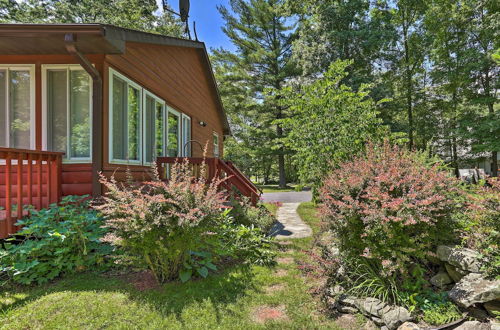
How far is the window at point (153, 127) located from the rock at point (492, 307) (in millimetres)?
5646

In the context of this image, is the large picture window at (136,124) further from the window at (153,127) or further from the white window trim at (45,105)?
the white window trim at (45,105)

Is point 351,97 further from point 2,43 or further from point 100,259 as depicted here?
point 2,43

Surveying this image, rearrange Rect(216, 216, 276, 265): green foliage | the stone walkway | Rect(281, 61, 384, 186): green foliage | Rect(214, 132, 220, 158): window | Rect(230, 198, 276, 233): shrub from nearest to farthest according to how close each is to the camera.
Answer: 1. Rect(216, 216, 276, 265): green foliage
2. Rect(230, 198, 276, 233): shrub
3. the stone walkway
4. Rect(281, 61, 384, 186): green foliage
5. Rect(214, 132, 220, 158): window

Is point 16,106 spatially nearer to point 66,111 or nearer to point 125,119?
point 66,111

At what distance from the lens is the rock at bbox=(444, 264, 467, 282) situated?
2.48 meters

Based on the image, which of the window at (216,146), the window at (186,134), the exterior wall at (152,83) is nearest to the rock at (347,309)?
the exterior wall at (152,83)

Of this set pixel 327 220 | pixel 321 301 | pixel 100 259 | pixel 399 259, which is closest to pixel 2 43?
pixel 100 259

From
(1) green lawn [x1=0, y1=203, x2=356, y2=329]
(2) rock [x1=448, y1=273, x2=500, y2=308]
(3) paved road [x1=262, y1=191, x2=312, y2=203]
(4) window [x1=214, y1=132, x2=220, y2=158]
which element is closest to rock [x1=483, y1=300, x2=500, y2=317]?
(2) rock [x1=448, y1=273, x2=500, y2=308]

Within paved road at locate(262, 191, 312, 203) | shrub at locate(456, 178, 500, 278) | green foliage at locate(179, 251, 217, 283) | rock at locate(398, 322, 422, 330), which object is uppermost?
shrub at locate(456, 178, 500, 278)

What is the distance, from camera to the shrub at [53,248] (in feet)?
10.5

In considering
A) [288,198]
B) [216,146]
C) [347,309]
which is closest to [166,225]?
[347,309]

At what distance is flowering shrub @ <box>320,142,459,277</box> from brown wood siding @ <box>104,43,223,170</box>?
2.31m

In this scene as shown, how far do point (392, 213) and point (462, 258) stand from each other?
2.19ft

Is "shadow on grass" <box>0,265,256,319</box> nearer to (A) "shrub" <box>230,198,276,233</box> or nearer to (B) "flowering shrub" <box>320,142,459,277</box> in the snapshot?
(B) "flowering shrub" <box>320,142,459,277</box>
